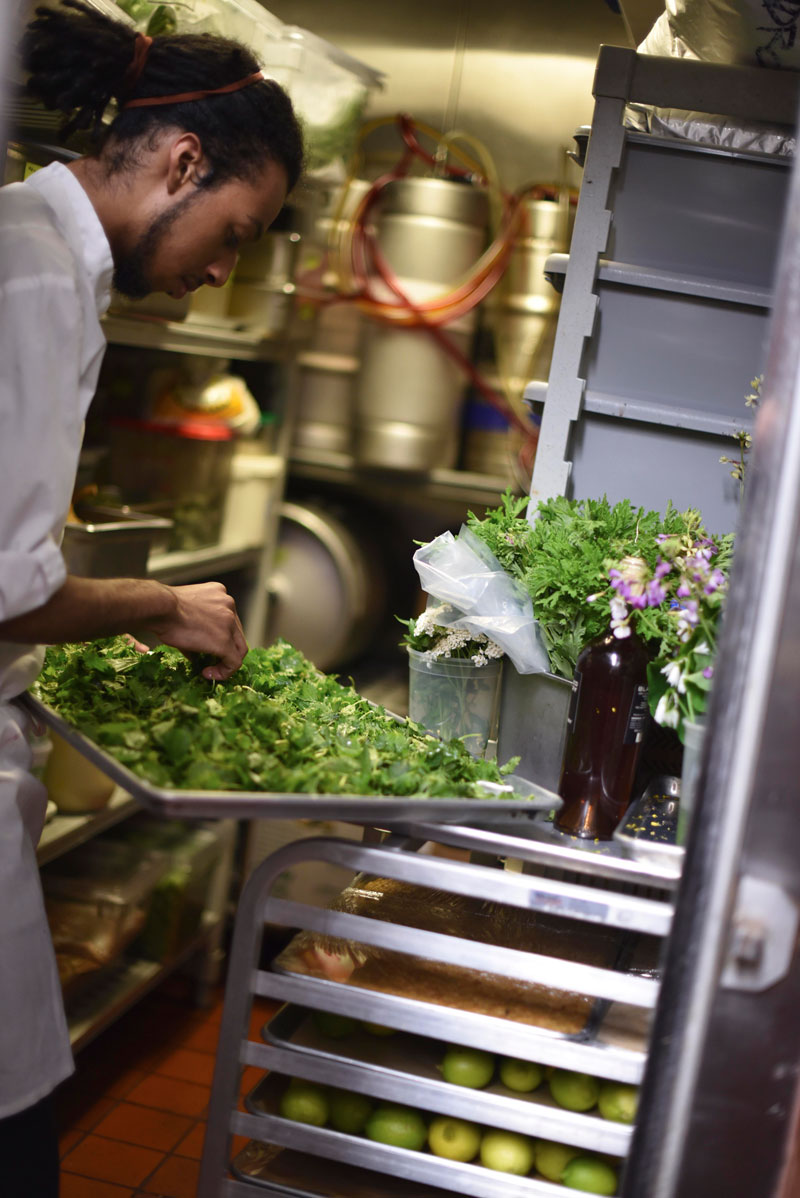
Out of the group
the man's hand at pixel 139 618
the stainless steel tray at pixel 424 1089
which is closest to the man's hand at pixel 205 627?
the man's hand at pixel 139 618

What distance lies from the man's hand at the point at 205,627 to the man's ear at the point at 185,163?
0.47m

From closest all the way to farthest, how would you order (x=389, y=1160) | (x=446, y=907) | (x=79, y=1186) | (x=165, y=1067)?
(x=389, y=1160) < (x=446, y=907) < (x=79, y=1186) < (x=165, y=1067)

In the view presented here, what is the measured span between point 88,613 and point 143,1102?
5.62 ft

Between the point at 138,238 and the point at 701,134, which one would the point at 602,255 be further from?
the point at 138,238

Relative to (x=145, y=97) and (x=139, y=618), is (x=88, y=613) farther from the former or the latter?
(x=145, y=97)

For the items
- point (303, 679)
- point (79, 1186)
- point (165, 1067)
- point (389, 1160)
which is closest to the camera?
point (389, 1160)

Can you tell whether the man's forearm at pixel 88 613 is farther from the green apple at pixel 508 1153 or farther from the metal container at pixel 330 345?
the metal container at pixel 330 345

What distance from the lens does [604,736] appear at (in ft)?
4.05

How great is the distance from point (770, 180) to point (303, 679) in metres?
0.99

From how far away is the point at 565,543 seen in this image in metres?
1.36

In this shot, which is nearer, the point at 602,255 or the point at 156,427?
the point at 602,255

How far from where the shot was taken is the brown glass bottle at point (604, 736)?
4.01 feet

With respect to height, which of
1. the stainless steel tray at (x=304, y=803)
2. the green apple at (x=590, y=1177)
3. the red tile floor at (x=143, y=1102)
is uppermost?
the stainless steel tray at (x=304, y=803)

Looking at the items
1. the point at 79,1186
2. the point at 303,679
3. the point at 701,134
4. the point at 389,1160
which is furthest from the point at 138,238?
the point at 79,1186
